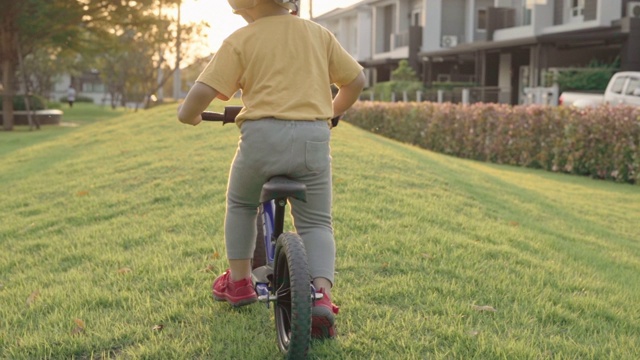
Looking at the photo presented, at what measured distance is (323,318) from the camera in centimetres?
336

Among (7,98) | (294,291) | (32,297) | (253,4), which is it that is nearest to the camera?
(294,291)

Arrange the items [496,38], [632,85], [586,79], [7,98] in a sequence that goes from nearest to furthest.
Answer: [632,85], [586,79], [7,98], [496,38]

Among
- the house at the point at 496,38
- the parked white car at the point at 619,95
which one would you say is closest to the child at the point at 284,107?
the parked white car at the point at 619,95

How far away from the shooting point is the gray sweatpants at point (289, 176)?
3.24m

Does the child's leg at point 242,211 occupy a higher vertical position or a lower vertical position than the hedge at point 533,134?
higher

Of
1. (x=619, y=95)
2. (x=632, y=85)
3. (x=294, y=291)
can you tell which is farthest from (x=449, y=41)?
(x=294, y=291)

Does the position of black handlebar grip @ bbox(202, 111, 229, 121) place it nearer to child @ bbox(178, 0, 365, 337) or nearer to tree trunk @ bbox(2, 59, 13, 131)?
child @ bbox(178, 0, 365, 337)

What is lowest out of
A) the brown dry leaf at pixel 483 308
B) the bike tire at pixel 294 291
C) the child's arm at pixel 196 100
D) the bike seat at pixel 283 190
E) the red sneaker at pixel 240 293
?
the brown dry leaf at pixel 483 308

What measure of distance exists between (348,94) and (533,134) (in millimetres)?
13346

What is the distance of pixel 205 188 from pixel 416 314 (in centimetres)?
424

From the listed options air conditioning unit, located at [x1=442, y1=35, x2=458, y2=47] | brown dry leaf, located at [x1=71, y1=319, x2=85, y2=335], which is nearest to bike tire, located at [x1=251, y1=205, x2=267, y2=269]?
brown dry leaf, located at [x1=71, y1=319, x2=85, y2=335]

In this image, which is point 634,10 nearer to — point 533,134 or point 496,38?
point 496,38

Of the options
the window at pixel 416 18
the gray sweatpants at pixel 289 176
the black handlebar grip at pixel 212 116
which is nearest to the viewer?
the gray sweatpants at pixel 289 176

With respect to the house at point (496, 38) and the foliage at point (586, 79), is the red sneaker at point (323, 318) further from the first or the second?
the house at point (496, 38)
